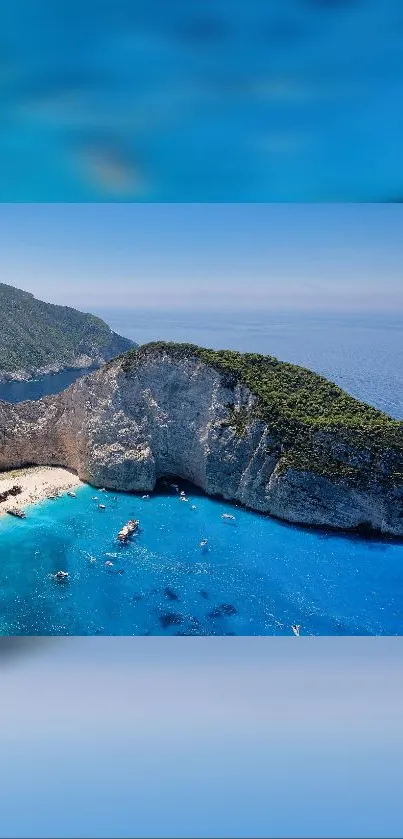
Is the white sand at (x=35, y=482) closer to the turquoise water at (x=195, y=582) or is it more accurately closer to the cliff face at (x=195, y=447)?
the cliff face at (x=195, y=447)

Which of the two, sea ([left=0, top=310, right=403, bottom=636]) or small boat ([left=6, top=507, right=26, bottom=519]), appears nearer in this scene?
sea ([left=0, top=310, right=403, bottom=636])

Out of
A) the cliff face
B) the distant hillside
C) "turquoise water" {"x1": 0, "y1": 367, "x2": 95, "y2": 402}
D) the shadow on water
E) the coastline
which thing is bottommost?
the shadow on water

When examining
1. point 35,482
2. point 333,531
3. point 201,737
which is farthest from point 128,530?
point 201,737

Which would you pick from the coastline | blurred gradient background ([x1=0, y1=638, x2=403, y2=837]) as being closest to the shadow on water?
blurred gradient background ([x1=0, y1=638, x2=403, y2=837])
